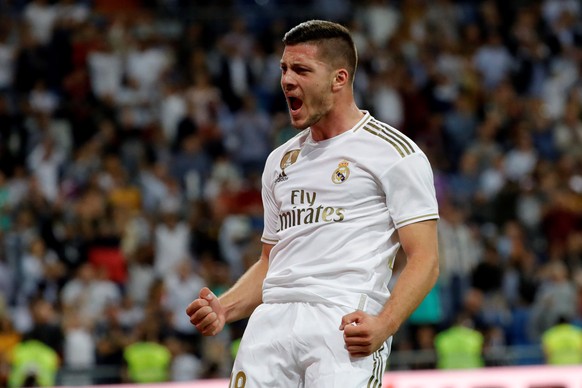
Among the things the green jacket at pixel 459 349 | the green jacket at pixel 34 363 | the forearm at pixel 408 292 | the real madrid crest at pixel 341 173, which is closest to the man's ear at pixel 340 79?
the real madrid crest at pixel 341 173

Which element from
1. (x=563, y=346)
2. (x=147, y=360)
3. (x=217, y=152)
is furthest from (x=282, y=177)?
(x=217, y=152)

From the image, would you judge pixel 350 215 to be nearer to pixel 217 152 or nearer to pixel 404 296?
pixel 404 296

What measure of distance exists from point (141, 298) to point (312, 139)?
8.76m

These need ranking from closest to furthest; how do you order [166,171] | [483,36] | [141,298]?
[141,298] < [166,171] < [483,36]

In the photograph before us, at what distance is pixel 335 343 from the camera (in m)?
4.62

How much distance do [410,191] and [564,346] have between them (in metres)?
8.60

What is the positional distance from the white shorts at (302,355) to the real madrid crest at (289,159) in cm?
62

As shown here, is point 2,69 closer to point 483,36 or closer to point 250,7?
point 250,7

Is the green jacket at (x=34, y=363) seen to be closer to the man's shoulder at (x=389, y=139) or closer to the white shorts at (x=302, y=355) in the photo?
the white shorts at (x=302, y=355)

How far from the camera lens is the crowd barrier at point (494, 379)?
9508mm

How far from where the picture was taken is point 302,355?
15.4 ft

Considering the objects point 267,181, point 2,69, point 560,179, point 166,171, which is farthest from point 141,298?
point 267,181

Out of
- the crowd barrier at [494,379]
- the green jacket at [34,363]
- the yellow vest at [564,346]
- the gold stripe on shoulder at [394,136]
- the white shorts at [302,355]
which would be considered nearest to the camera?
the white shorts at [302,355]

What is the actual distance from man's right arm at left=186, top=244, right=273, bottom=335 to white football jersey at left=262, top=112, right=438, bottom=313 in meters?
0.20
